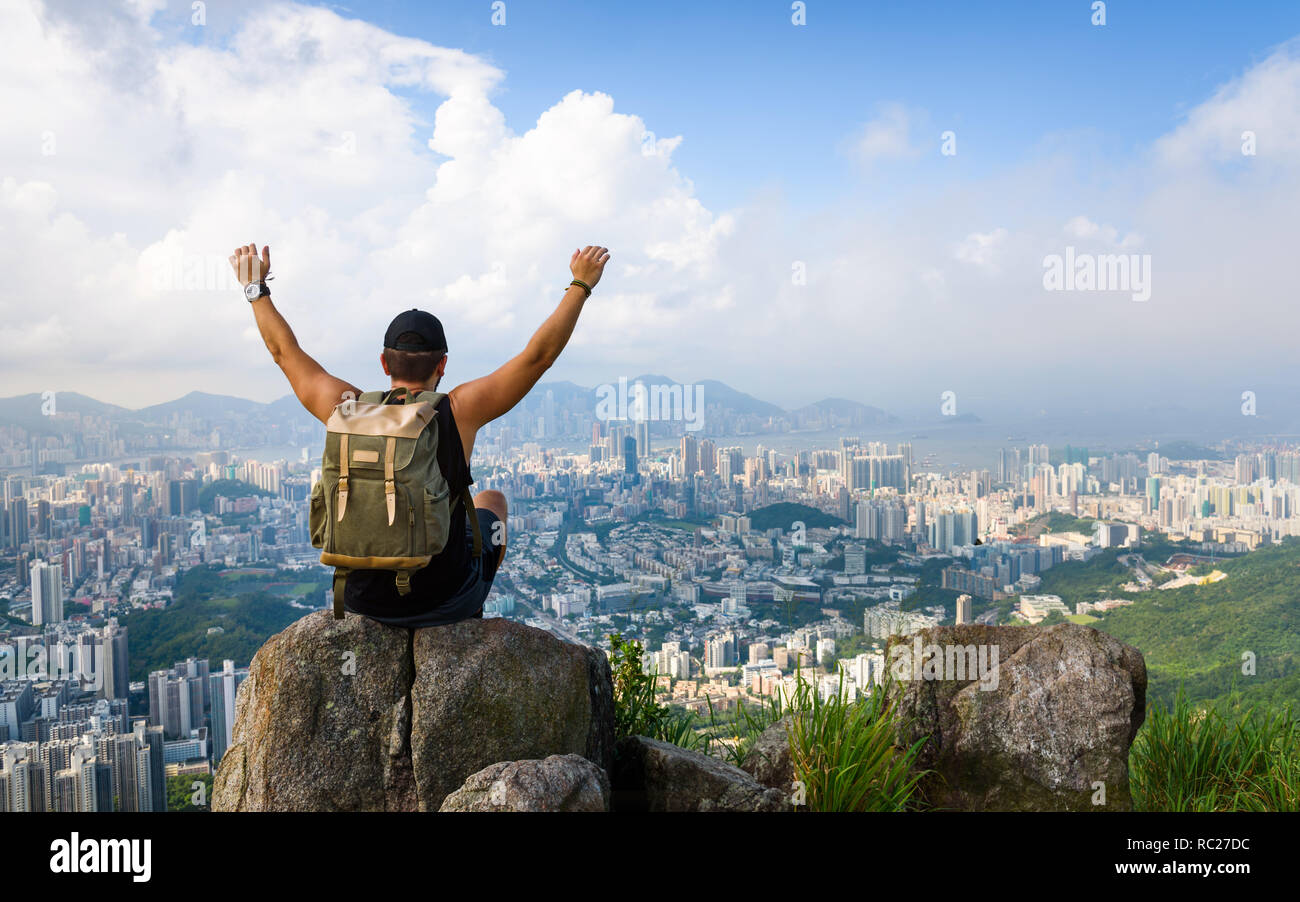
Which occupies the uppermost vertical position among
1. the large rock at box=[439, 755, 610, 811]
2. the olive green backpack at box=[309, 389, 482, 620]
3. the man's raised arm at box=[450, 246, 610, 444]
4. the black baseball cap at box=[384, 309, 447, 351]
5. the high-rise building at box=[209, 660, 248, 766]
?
the black baseball cap at box=[384, 309, 447, 351]

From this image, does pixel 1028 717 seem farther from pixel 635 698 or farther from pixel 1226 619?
pixel 1226 619

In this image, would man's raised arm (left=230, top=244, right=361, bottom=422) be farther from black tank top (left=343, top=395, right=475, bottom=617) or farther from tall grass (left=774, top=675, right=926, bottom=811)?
tall grass (left=774, top=675, right=926, bottom=811)

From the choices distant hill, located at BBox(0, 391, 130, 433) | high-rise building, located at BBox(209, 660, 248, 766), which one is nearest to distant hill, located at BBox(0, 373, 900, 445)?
distant hill, located at BBox(0, 391, 130, 433)

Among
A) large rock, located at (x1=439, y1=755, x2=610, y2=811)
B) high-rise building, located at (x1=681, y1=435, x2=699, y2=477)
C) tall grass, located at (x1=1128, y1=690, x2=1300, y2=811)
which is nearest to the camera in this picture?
large rock, located at (x1=439, y1=755, x2=610, y2=811)

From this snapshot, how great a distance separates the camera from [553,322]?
10.7 ft

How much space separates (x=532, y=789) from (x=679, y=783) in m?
1.18

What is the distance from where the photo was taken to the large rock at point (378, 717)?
318 centimetres

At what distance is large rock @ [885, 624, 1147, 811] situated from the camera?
3.75 m

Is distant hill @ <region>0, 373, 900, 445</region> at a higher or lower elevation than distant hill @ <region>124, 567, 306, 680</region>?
higher

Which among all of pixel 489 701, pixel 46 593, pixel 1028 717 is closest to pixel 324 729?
pixel 489 701

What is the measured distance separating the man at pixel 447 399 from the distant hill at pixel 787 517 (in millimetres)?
9772

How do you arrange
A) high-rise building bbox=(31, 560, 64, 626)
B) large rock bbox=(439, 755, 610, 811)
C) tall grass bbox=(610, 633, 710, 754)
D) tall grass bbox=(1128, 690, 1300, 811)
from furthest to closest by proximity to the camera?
high-rise building bbox=(31, 560, 64, 626) → tall grass bbox=(610, 633, 710, 754) → tall grass bbox=(1128, 690, 1300, 811) → large rock bbox=(439, 755, 610, 811)
